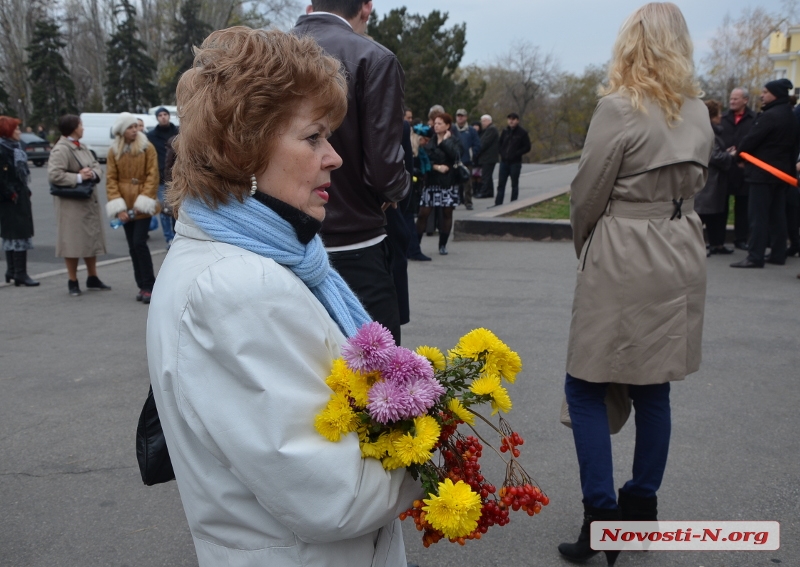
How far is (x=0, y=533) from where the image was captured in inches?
130

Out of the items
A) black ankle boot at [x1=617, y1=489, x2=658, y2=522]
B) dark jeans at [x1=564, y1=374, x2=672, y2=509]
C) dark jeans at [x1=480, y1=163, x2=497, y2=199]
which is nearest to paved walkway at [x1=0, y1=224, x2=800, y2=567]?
black ankle boot at [x1=617, y1=489, x2=658, y2=522]

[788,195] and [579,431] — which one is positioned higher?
[788,195]

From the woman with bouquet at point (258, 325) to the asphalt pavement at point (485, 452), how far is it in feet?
5.84

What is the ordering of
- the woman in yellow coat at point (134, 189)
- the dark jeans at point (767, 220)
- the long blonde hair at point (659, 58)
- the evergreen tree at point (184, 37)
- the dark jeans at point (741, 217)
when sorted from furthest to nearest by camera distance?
the evergreen tree at point (184, 37)
the dark jeans at point (741, 217)
the dark jeans at point (767, 220)
the woman in yellow coat at point (134, 189)
the long blonde hair at point (659, 58)

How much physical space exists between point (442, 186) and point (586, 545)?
7.84m

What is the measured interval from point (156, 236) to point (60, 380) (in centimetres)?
805

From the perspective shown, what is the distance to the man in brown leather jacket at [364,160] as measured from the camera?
292cm

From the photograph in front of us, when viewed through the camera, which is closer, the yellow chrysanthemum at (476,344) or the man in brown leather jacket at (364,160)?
the yellow chrysanthemum at (476,344)

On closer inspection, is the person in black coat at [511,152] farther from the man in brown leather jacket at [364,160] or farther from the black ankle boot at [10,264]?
the man in brown leather jacket at [364,160]

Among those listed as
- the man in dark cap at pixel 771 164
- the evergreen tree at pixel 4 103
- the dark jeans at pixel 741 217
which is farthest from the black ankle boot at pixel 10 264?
the evergreen tree at pixel 4 103

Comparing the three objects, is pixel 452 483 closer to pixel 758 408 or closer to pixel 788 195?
pixel 758 408

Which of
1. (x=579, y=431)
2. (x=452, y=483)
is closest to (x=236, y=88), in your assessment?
(x=452, y=483)

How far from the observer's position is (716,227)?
9758mm

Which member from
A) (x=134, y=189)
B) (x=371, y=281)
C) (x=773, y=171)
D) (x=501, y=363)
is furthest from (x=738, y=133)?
(x=501, y=363)
